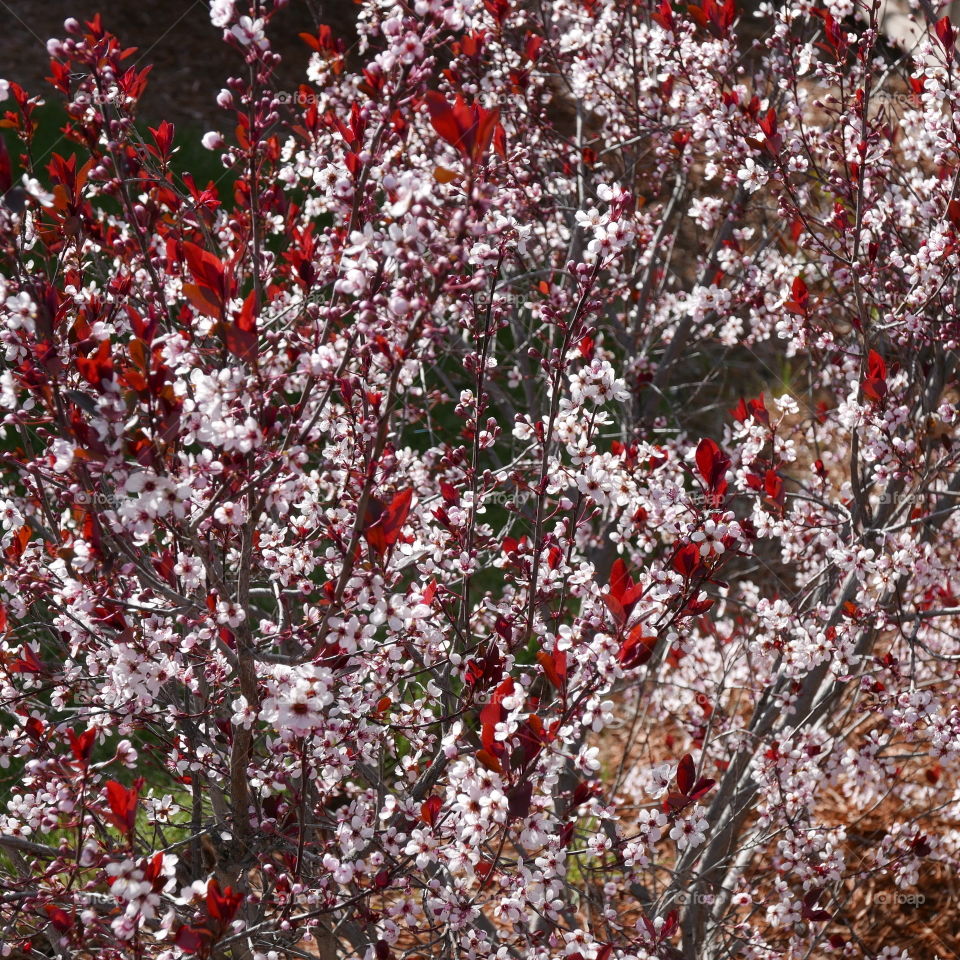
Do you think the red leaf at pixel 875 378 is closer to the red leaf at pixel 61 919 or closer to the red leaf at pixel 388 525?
the red leaf at pixel 388 525

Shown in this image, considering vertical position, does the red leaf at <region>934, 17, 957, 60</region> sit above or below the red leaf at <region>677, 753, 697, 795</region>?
above

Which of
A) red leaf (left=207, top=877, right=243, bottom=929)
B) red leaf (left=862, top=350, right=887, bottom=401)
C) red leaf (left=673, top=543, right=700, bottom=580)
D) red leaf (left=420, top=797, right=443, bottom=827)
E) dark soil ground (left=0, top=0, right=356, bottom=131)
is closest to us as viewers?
red leaf (left=207, top=877, right=243, bottom=929)

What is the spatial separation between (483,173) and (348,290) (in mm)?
632

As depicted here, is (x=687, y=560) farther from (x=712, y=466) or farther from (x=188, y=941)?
(x=188, y=941)

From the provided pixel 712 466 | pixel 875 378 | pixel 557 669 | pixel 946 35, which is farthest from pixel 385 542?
pixel 946 35

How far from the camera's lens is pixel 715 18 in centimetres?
325

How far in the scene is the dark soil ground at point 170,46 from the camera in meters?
9.83

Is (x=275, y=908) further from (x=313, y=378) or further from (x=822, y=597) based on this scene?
(x=822, y=597)

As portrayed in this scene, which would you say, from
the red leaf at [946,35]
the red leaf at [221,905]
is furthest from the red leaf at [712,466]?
the red leaf at [946,35]

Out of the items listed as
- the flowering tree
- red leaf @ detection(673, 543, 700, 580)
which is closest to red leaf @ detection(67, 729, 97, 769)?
the flowering tree

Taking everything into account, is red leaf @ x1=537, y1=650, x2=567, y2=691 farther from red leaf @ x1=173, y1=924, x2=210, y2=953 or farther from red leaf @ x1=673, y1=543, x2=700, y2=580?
red leaf @ x1=173, y1=924, x2=210, y2=953

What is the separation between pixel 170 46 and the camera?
10984 millimetres

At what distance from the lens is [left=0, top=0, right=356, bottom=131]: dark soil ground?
9828 millimetres

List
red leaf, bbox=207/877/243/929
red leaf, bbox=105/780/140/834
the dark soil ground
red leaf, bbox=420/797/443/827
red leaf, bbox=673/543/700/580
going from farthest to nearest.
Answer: the dark soil ground → red leaf, bbox=420/797/443/827 → red leaf, bbox=673/543/700/580 → red leaf, bbox=207/877/243/929 → red leaf, bbox=105/780/140/834
